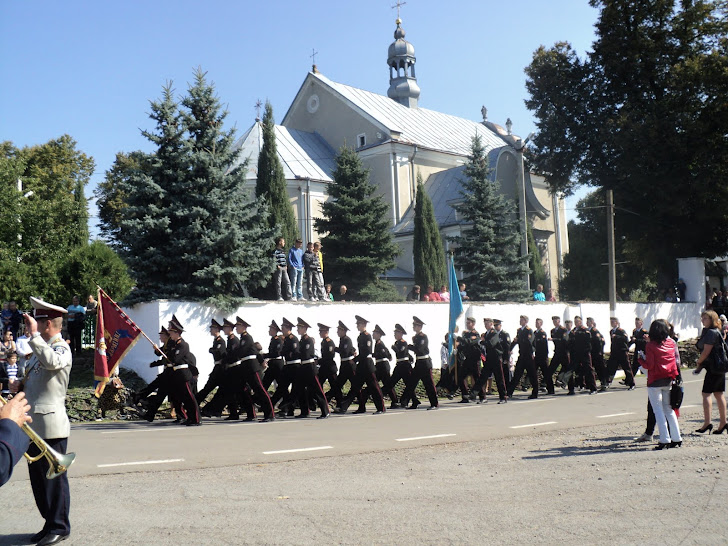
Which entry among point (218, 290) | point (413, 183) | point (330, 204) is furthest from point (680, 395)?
point (413, 183)

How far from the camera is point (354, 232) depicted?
2959cm

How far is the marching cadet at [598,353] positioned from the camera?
19.2 meters

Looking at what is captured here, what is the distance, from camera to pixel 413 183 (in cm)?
4409

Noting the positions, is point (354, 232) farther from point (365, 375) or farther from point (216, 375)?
point (216, 375)

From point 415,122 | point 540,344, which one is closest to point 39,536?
point 540,344

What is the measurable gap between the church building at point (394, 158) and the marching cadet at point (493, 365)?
69.1 ft

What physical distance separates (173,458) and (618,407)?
921 cm

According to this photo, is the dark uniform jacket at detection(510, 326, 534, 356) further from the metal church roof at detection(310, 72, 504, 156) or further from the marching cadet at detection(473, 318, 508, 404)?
the metal church roof at detection(310, 72, 504, 156)

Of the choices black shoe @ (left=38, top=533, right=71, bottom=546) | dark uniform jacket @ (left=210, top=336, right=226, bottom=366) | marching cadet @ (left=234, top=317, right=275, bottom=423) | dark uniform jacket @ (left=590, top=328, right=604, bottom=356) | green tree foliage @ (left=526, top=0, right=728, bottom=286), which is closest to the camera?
black shoe @ (left=38, top=533, right=71, bottom=546)

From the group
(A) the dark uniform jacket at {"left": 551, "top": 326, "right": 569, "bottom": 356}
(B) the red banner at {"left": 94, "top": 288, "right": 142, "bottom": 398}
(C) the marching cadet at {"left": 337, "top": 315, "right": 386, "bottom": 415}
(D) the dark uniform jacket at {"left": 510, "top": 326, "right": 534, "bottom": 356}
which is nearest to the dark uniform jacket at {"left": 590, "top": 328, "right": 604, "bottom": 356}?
(A) the dark uniform jacket at {"left": 551, "top": 326, "right": 569, "bottom": 356}

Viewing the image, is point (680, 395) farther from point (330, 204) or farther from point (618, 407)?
point (330, 204)

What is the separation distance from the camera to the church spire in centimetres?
5403

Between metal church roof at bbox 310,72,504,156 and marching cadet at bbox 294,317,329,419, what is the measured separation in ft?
99.6

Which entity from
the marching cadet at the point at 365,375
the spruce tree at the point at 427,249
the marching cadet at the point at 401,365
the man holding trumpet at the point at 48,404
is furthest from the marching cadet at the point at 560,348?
the man holding trumpet at the point at 48,404
